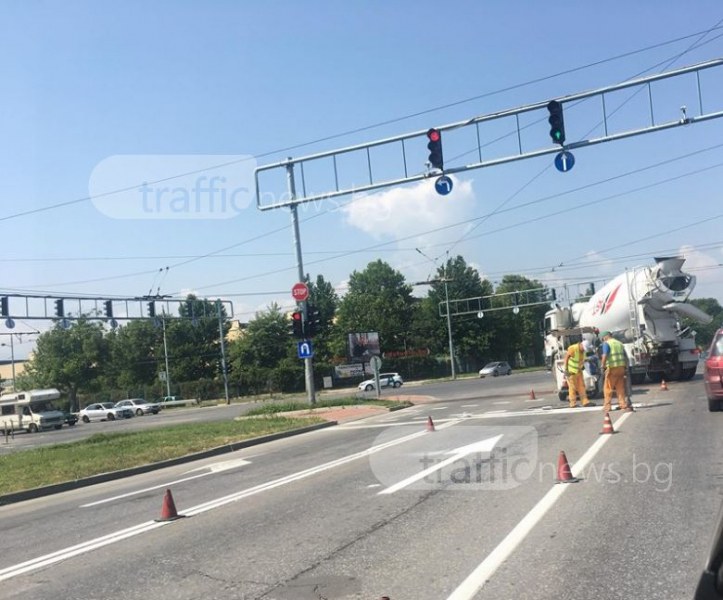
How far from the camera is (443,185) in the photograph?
18.5 metres

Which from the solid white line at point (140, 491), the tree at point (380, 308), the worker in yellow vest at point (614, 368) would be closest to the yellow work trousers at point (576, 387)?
the worker in yellow vest at point (614, 368)

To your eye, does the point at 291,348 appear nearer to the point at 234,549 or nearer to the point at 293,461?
the point at 293,461

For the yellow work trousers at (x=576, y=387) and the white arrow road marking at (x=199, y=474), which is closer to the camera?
the white arrow road marking at (x=199, y=474)

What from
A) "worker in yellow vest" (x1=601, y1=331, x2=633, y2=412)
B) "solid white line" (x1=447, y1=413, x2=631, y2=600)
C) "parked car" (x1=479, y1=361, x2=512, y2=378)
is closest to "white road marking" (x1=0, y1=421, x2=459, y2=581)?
"solid white line" (x1=447, y1=413, x2=631, y2=600)

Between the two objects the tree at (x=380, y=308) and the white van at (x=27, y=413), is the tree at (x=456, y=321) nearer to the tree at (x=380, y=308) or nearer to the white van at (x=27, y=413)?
the tree at (x=380, y=308)

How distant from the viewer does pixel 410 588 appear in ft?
18.0

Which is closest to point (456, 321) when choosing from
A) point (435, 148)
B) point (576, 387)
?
point (576, 387)

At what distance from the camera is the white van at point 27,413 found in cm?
4950

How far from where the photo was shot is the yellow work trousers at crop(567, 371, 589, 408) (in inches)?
752

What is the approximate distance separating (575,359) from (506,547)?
1354 cm

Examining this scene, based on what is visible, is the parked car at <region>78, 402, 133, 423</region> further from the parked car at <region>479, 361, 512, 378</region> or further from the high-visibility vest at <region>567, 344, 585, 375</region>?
the high-visibility vest at <region>567, 344, 585, 375</region>

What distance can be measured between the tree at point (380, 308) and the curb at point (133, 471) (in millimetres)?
57457

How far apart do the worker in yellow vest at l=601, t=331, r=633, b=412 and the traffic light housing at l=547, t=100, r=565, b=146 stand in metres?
4.42

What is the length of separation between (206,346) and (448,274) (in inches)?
1111
